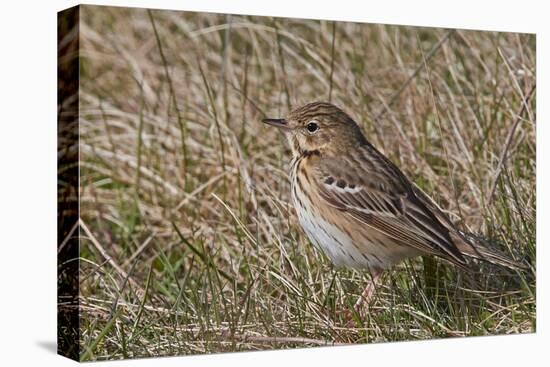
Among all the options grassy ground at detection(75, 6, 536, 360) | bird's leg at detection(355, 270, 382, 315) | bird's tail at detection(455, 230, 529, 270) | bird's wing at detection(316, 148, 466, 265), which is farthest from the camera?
grassy ground at detection(75, 6, 536, 360)

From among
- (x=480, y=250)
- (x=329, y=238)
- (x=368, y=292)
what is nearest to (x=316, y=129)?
(x=329, y=238)

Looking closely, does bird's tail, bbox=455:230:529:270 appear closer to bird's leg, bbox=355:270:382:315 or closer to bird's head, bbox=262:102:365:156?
bird's leg, bbox=355:270:382:315

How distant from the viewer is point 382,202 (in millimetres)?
7754

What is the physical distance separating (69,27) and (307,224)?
1.81m

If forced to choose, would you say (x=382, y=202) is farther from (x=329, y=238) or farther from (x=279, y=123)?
(x=279, y=123)

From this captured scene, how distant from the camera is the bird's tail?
305 inches

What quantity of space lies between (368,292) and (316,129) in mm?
1048

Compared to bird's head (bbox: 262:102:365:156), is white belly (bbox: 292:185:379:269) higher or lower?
lower

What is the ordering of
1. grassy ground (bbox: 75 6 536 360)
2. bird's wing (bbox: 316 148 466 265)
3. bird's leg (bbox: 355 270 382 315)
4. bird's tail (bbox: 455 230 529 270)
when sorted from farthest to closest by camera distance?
1. grassy ground (bbox: 75 6 536 360)
2. bird's leg (bbox: 355 270 382 315)
3. bird's tail (bbox: 455 230 529 270)
4. bird's wing (bbox: 316 148 466 265)

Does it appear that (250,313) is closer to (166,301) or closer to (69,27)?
(166,301)

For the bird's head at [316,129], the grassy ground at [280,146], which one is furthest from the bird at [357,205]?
the grassy ground at [280,146]

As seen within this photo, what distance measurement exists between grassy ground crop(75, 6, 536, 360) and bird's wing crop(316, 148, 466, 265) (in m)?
0.45

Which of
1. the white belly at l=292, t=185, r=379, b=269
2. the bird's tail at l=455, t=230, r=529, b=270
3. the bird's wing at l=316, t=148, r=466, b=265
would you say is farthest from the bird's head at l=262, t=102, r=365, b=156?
the bird's tail at l=455, t=230, r=529, b=270

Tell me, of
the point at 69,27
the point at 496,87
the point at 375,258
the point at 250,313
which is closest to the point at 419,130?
the point at 496,87
